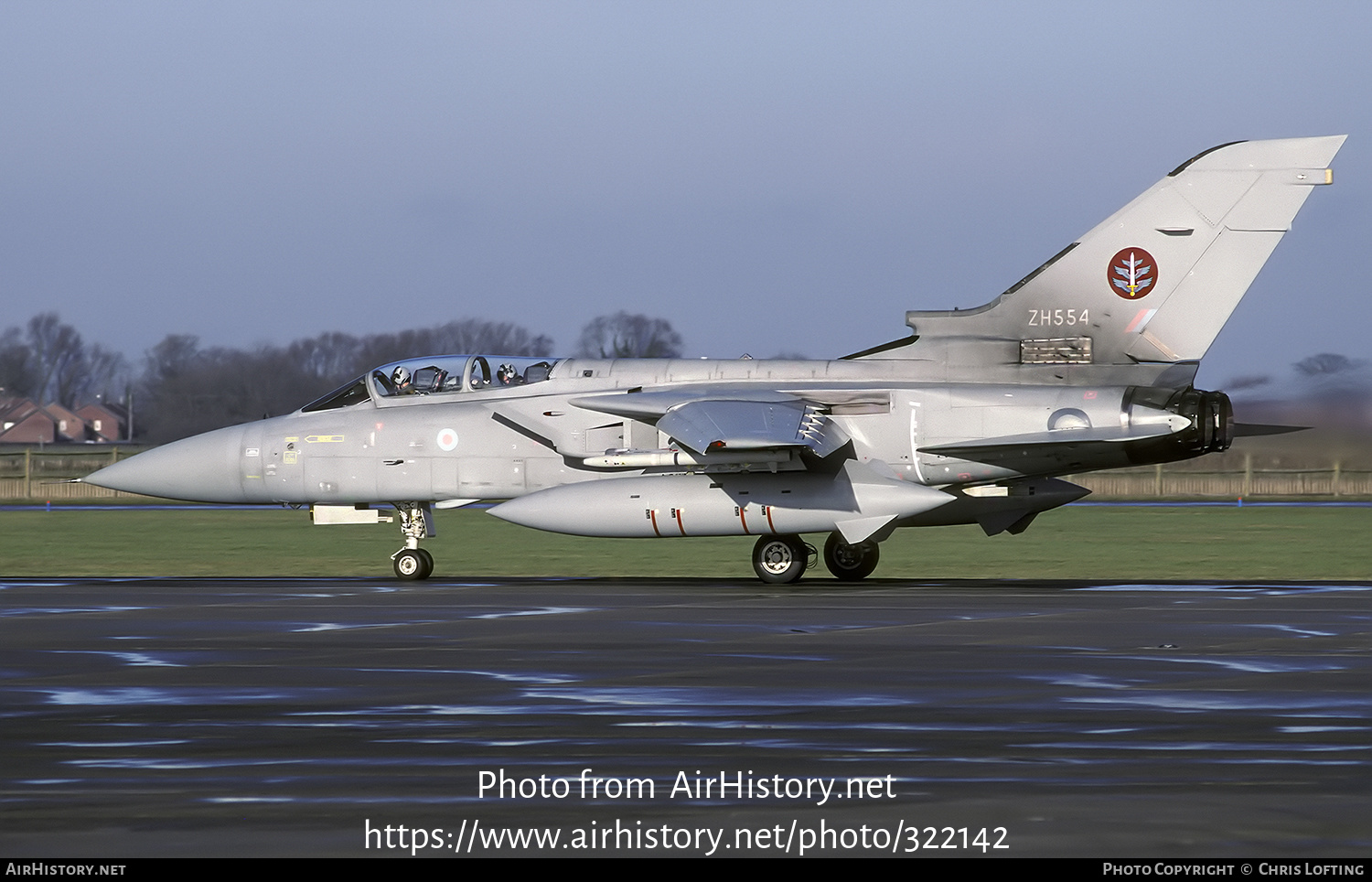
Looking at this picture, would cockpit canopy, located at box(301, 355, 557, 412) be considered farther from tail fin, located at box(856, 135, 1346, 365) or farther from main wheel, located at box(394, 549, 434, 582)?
tail fin, located at box(856, 135, 1346, 365)

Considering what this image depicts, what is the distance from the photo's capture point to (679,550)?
29.1 meters

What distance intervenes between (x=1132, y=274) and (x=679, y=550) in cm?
1039

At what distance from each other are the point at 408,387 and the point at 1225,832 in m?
18.4

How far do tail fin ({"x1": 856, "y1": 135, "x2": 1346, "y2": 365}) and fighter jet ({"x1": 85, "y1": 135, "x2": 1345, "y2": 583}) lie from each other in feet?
0.08

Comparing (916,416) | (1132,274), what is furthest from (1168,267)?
(916,416)

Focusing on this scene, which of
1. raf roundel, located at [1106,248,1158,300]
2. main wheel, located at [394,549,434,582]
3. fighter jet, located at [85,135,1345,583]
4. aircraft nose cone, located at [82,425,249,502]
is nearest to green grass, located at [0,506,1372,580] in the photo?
aircraft nose cone, located at [82,425,249,502]

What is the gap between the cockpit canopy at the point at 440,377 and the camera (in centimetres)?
2358

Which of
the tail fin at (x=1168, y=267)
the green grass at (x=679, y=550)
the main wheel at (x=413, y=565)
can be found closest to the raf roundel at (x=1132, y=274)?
the tail fin at (x=1168, y=267)

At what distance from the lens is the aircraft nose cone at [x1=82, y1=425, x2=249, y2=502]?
941 inches

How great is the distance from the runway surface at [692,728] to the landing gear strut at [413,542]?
15.9 feet

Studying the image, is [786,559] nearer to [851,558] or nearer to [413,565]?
[851,558]

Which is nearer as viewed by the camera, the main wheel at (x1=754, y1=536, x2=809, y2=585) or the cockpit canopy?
the main wheel at (x1=754, y1=536, x2=809, y2=585)

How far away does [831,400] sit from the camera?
21844 mm

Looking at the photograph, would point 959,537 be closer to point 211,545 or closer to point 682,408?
point 682,408
